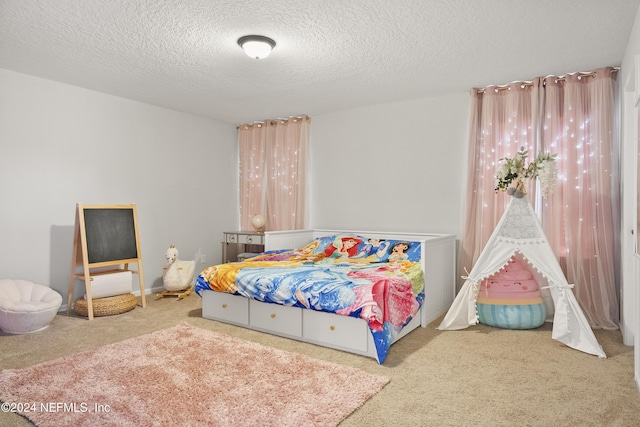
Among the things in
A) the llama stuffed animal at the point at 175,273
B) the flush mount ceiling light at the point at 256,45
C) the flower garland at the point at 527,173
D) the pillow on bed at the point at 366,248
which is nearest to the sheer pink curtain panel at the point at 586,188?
the flower garland at the point at 527,173

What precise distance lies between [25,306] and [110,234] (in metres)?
1.06

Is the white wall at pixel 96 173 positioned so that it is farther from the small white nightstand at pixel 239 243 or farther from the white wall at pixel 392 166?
the white wall at pixel 392 166

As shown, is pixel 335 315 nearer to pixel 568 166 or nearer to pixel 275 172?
pixel 568 166

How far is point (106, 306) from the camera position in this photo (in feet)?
13.0

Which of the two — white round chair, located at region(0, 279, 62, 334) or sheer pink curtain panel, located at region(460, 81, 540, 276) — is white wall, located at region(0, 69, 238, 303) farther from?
sheer pink curtain panel, located at region(460, 81, 540, 276)

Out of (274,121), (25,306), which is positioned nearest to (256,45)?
(274,121)

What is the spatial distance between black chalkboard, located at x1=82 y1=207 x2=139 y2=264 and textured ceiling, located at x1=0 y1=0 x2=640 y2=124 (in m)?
1.38

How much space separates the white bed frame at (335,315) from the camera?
2979 mm

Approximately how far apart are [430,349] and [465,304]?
2.41ft

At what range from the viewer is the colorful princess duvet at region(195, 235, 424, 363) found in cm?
291

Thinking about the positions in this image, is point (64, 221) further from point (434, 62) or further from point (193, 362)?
point (434, 62)

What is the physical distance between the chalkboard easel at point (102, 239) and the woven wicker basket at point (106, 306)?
0.23 ft

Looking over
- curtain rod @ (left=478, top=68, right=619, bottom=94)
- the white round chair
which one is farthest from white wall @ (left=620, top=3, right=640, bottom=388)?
the white round chair

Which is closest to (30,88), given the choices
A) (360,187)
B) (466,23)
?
(360,187)
